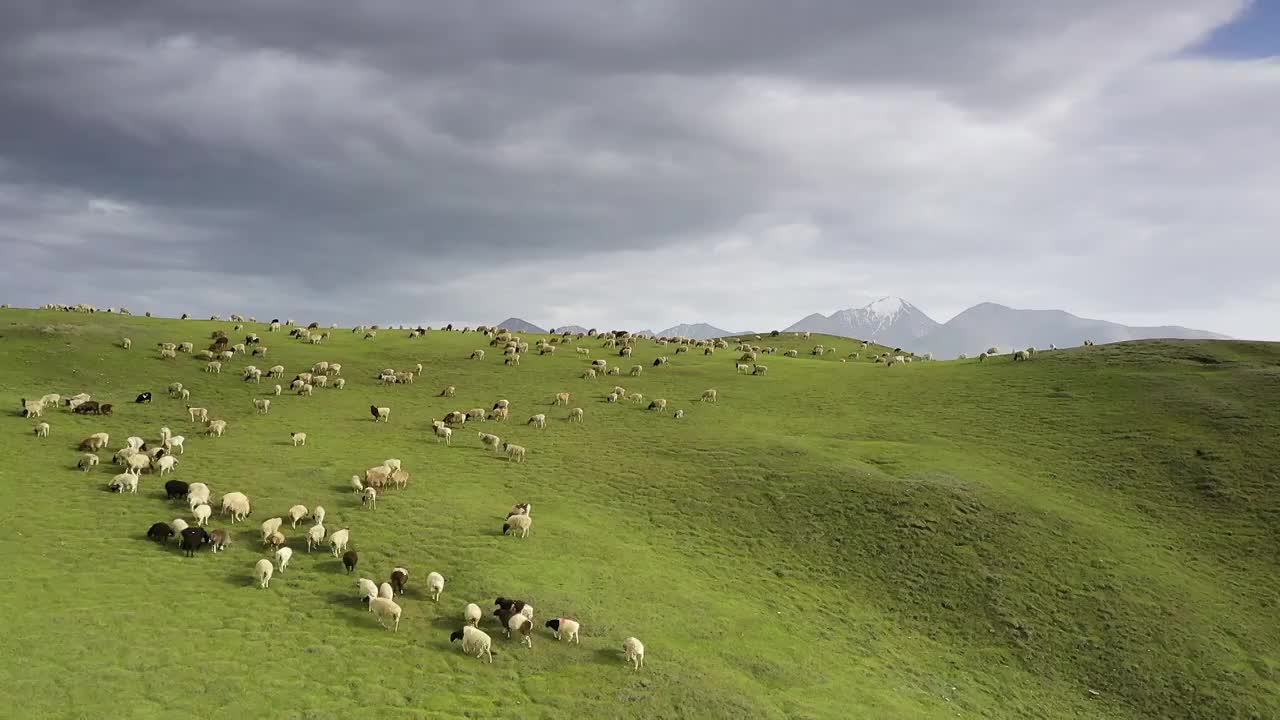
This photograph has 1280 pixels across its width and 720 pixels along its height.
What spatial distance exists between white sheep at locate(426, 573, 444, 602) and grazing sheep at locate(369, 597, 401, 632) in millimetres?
1963

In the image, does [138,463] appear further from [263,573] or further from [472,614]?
[472,614]

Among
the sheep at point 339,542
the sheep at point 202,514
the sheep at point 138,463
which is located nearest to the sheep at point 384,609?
the sheep at point 339,542

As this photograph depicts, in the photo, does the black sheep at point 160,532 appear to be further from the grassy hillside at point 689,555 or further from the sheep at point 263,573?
the sheep at point 263,573

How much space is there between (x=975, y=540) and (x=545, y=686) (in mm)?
25374

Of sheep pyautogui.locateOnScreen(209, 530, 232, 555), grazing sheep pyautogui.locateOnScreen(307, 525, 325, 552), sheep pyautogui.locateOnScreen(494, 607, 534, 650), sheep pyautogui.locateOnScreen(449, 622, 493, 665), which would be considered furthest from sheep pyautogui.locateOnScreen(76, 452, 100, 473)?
sheep pyautogui.locateOnScreen(494, 607, 534, 650)

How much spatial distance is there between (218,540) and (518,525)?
11863 mm

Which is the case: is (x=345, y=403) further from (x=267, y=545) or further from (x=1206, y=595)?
(x=1206, y=595)

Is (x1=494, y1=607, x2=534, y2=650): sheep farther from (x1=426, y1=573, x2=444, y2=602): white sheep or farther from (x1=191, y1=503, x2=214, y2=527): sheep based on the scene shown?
(x1=191, y1=503, x2=214, y2=527): sheep

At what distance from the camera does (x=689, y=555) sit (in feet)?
111

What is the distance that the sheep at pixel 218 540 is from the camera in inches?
A: 1079

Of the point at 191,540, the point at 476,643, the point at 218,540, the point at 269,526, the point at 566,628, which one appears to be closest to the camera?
the point at 476,643

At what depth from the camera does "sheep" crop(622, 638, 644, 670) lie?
23.4 metres

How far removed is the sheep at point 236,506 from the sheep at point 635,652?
17.9 meters

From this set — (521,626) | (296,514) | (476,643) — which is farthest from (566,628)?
(296,514)
